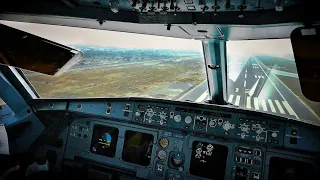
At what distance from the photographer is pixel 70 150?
370cm

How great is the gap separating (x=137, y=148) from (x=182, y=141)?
65 cm

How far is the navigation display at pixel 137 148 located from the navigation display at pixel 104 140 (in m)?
0.18

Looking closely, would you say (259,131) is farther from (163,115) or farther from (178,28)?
(178,28)

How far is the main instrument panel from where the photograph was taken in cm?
284

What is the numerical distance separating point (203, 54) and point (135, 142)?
1.53 metres

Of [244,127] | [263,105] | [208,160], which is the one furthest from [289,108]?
[208,160]

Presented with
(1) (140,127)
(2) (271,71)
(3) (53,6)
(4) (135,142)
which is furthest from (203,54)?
(3) (53,6)

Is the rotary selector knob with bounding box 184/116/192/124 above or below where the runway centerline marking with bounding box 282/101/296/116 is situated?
below

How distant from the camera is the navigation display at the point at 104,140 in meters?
3.56

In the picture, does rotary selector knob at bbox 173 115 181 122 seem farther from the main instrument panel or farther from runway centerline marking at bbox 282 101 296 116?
runway centerline marking at bbox 282 101 296 116

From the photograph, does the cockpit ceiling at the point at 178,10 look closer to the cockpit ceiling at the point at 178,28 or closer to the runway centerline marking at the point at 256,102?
the cockpit ceiling at the point at 178,28

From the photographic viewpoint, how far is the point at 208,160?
124 inches

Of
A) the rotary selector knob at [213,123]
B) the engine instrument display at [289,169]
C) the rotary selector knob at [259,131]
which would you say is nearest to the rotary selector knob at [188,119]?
the rotary selector knob at [213,123]

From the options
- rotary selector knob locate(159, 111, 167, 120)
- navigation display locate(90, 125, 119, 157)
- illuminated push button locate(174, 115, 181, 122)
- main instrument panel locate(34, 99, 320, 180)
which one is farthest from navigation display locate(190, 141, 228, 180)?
navigation display locate(90, 125, 119, 157)
